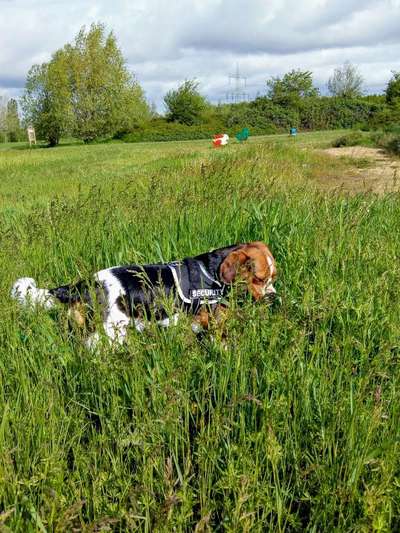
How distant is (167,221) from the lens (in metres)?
4.27

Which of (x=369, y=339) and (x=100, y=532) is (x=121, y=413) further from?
(x=369, y=339)

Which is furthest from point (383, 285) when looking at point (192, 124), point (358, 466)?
point (192, 124)

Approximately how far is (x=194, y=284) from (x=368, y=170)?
10.8 metres

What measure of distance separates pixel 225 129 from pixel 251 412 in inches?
1658

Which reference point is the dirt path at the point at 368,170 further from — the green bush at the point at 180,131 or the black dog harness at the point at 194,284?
the green bush at the point at 180,131

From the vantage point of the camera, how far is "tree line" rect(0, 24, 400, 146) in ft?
137

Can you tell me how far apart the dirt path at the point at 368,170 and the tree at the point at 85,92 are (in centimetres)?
3342

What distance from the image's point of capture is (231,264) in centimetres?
327

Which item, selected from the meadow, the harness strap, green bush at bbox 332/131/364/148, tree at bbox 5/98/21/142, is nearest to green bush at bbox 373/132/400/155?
green bush at bbox 332/131/364/148

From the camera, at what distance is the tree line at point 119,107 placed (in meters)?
41.8

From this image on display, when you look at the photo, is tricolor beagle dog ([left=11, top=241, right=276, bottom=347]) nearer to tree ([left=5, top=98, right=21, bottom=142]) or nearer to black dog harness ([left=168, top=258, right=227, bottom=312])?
black dog harness ([left=168, top=258, right=227, bottom=312])

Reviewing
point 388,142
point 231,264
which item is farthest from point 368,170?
point 231,264

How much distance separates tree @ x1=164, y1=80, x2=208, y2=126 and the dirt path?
33.7 m

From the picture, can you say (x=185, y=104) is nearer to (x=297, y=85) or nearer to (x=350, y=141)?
(x=297, y=85)
